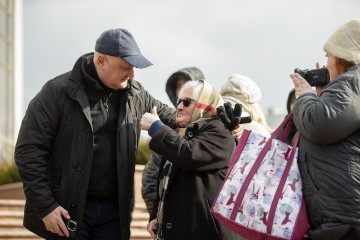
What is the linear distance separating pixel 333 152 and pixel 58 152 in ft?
5.93

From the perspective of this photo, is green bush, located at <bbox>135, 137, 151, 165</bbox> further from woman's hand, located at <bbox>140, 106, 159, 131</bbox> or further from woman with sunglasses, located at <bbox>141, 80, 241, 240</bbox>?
woman's hand, located at <bbox>140, 106, 159, 131</bbox>

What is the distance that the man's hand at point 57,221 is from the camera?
17.7 ft

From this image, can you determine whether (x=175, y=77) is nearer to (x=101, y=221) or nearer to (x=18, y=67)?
(x=101, y=221)

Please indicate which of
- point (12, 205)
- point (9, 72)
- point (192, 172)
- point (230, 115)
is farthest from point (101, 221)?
point (9, 72)

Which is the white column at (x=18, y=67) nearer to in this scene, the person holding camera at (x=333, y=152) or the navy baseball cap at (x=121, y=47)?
the navy baseball cap at (x=121, y=47)

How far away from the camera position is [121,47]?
5574 millimetres

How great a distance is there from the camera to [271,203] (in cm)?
463

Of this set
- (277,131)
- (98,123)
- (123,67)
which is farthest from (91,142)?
(277,131)

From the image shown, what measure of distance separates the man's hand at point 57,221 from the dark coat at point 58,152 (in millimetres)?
33

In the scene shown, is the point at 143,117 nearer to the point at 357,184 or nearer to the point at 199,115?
the point at 199,115

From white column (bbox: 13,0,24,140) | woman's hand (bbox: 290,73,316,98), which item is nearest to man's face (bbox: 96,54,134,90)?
woman's hand (bbox: 290,73,316,98)

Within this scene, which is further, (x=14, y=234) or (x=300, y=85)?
(x=14, y=234)

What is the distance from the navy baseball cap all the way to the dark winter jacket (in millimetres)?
1296

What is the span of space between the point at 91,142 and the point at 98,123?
15 cm
